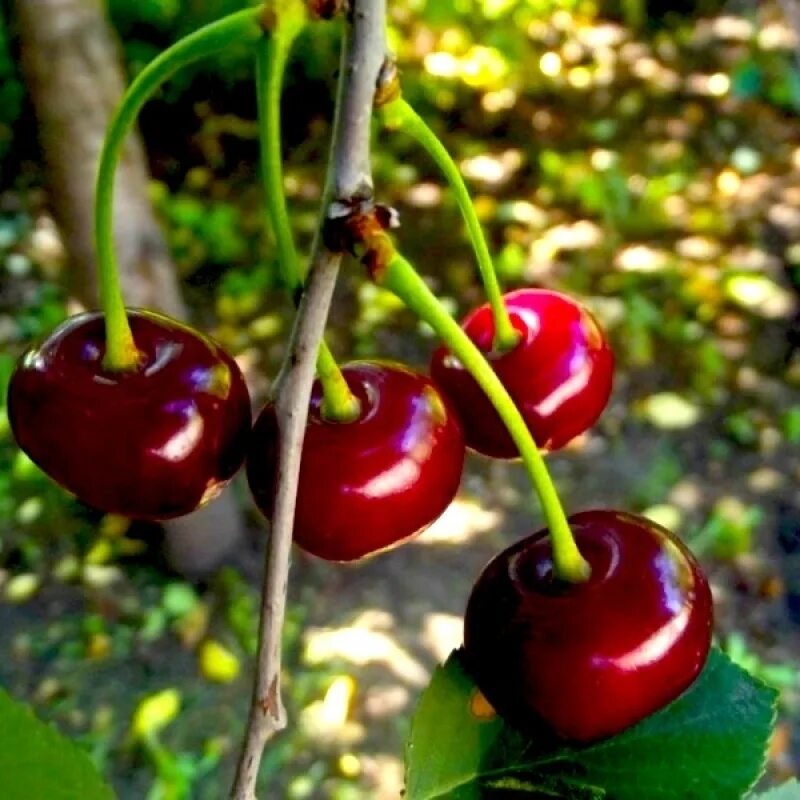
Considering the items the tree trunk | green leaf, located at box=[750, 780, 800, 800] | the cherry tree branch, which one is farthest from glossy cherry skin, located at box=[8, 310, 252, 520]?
Answer: the tree trunk

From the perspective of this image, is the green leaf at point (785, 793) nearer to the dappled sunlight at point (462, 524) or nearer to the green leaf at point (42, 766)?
the green leaf at point (42, 766)

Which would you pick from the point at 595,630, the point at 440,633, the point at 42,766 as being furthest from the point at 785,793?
the point at 440,633

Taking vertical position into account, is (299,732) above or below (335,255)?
below

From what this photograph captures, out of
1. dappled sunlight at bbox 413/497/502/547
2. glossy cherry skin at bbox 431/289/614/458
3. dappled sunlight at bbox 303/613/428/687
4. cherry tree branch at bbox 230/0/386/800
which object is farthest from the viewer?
dappled sunlight at bbox 413/497/502/547

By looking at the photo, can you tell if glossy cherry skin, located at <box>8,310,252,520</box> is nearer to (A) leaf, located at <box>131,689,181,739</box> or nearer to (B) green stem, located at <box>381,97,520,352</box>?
(B) green stem, located at <box>381,97,520,352</box>

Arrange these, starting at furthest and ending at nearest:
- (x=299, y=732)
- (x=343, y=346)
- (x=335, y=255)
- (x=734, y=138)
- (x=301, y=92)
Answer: (x=301, y=92) → (x=734, y=138) → (x=343, y=346) → (x=299, y=732) → (x=335, y=255)

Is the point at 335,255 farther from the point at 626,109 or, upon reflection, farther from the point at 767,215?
the point at 626,109

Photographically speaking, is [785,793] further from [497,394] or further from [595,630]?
[497,394]

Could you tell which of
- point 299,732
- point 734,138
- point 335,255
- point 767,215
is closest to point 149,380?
point 335,255
